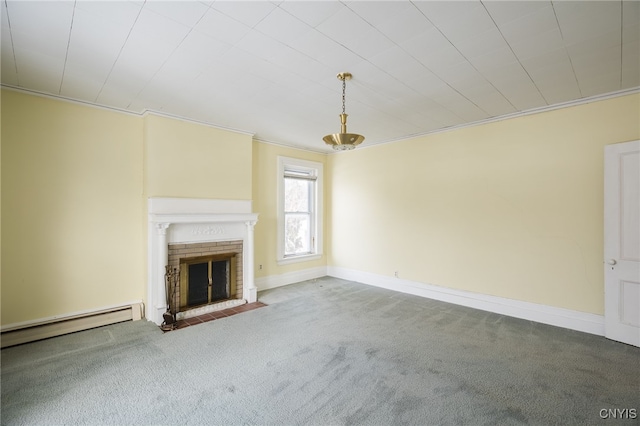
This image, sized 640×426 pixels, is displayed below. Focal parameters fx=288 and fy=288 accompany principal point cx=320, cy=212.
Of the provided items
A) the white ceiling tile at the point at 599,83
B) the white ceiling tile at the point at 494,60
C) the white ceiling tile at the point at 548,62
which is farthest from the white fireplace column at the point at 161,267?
the white ceiling tile at the point at 599,83

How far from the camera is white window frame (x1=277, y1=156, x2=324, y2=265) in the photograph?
536 cm

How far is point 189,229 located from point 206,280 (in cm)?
80

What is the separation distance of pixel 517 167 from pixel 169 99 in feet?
14.5

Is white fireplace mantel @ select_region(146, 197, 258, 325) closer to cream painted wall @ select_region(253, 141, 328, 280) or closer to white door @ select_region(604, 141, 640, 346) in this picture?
cream painted wall @ select_region(253, 141, 328, 280)

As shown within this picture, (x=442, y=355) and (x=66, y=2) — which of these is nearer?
(x=66, y=2)

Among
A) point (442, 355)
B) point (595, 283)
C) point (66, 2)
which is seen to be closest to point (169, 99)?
point (66, 2)

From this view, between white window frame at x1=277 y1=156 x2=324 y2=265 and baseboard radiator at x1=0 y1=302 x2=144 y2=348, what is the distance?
240 centimetres

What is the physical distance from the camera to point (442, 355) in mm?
2771

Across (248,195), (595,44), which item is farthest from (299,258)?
(595,44)

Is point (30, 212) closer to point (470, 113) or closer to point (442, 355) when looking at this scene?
point (442, 355)

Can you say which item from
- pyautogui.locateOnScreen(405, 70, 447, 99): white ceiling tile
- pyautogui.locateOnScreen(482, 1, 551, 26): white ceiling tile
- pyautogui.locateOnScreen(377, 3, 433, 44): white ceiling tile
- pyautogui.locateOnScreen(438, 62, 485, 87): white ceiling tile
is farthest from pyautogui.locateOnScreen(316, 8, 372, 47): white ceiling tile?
pyautogui.locateOnScreen(438, 62, 485, 87): white ceiling tile

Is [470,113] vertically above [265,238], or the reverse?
[470,113]

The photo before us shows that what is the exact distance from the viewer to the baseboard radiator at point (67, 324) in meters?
2.99

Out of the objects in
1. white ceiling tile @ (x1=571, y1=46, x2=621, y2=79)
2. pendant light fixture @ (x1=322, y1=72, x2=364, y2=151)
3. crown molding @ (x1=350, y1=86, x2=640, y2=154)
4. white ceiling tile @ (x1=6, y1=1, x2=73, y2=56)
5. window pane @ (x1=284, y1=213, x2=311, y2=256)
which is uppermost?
white ceiling tile @ (x1=6, y1=1, x2=73, y2=56)
